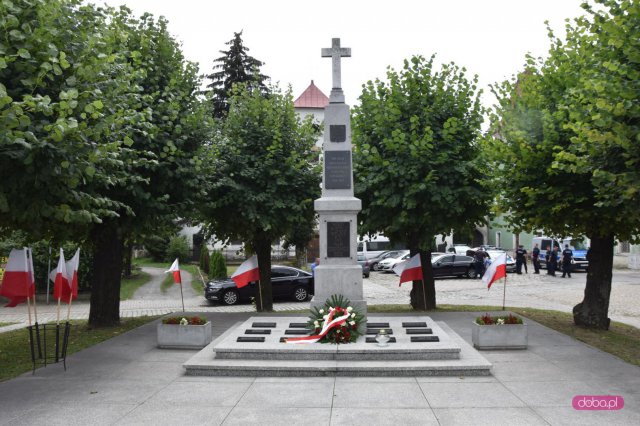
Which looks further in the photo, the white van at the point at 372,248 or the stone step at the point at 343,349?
the white van at the point at 372,248

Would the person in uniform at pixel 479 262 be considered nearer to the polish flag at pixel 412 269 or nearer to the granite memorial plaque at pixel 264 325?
the polish flag at pixel 412 269

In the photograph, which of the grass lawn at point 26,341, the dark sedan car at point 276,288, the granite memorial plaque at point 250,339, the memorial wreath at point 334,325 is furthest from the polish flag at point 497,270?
the dark sedan car at point 276,288

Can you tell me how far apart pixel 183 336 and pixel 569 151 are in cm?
842

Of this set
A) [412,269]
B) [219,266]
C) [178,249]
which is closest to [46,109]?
[412,269]

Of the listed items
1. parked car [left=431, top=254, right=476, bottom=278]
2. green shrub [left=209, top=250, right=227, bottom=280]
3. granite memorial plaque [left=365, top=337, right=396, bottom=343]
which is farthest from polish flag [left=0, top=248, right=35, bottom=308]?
parked car [left=431, top=254, right=476, bottom=278]

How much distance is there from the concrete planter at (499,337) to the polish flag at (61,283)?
23.8 feet

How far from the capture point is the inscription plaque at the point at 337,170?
11383mm

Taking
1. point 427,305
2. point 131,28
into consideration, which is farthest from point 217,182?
point 427,305

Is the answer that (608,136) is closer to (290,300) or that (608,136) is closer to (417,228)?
(417,228)

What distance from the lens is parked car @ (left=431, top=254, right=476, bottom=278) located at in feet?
102

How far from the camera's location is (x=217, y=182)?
46.4ft

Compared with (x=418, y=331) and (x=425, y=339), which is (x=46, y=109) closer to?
(x=425, y=339)

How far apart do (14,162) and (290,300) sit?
16155 mm

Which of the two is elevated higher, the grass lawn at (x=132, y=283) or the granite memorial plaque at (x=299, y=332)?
the granite memorial plaque at (x=299, y=332)
